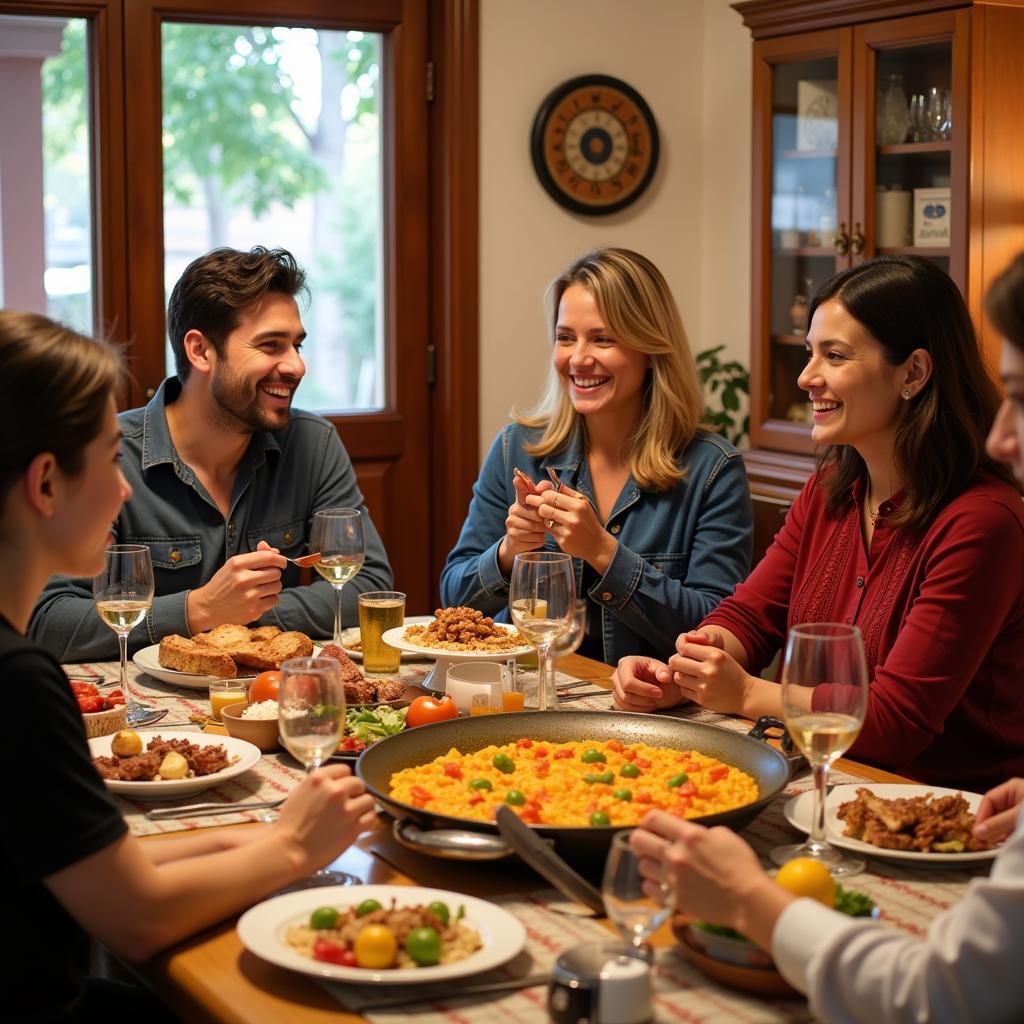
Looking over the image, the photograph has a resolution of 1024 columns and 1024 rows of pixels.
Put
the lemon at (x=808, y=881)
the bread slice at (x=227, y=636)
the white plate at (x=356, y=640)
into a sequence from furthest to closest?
the white plate at (x=356, y=640) < the bread slice at (x=227, y=636) < the lemon at (x=808, y=881)

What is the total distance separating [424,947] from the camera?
1.30 metres

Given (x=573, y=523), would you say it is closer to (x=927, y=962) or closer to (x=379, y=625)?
(x=379, y=625)

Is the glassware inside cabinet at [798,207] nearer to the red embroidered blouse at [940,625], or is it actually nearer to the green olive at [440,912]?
the red embroidered blouse at [940,625]

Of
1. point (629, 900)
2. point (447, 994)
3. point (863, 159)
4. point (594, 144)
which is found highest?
point (594, 144)

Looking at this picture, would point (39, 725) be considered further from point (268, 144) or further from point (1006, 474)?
point (268, 144)

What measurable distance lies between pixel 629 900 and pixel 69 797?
528 mm

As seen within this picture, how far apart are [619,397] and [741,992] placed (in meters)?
1.94

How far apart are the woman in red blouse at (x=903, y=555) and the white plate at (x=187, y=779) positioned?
608 mm

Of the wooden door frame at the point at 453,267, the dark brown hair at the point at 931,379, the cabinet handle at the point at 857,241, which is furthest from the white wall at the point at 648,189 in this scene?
the dark brown hair at the point at 931,379

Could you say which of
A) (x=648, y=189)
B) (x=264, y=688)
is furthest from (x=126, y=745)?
(x=648, y=189)

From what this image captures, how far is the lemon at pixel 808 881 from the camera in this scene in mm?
1354

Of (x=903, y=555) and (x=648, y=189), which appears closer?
(x=903, y=555)

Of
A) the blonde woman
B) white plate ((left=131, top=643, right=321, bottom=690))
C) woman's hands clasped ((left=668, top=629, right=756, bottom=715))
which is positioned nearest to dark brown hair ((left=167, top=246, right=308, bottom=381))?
the blonde woman

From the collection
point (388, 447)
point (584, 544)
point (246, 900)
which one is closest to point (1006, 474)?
point (584, 544)
